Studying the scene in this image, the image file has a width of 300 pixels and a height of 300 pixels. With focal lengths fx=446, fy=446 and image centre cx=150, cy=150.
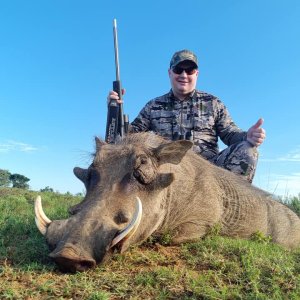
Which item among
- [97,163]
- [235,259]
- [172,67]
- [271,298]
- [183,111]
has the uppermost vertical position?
[172,67]

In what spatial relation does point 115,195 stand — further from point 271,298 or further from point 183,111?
point 183,111

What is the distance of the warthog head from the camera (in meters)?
2.92

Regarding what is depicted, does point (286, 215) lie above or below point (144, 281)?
above

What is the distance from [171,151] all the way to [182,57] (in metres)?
2.72

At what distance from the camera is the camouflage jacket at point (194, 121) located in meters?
6.41

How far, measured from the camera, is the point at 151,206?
3.78 metres

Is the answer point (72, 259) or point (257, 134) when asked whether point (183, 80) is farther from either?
point (72, 259)

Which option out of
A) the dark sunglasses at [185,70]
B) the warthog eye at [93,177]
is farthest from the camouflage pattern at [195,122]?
the warthog eye at [93,177]

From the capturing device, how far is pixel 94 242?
115 inches

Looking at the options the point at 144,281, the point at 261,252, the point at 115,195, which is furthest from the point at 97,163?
the point at 261,252

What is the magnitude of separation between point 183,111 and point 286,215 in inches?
81.1

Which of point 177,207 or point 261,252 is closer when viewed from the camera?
point 261,252

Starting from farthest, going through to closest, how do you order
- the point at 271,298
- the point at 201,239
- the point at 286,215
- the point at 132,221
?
the point at 286,215 < the point at 201,239 < the point at 132,221 < the point at 271,298

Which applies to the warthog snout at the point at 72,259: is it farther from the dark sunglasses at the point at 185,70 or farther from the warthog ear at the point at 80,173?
the dark sunglasses at the point at 185,70
